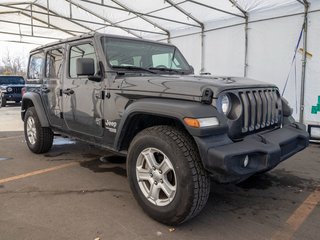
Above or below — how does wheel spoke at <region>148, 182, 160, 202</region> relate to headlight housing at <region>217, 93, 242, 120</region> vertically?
below

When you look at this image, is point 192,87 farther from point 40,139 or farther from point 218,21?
point 218,21

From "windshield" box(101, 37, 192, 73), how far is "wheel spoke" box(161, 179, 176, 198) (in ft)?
5.37

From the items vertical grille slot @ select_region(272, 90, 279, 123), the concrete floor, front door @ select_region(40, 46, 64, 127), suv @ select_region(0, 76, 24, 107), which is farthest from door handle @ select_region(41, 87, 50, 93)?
suv @ select_region(0, 76, 24, 107)

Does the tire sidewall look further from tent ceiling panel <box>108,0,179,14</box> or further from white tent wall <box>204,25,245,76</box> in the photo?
tent ceiling panel <box>108,0,179,14</box>

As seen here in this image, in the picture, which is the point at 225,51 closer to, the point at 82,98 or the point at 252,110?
the point at 82,98

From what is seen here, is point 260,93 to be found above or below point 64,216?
above

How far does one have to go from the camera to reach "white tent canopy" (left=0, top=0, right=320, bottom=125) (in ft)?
27.2

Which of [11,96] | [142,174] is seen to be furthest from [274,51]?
[11,96]

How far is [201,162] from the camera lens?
9.53 ft

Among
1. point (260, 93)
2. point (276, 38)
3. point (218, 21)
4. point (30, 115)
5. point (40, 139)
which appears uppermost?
point (218, 21)

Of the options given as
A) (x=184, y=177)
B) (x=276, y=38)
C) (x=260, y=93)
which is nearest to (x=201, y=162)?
(x=184, y=177)

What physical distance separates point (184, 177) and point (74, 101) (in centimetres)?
230

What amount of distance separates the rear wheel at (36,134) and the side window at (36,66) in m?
0.61

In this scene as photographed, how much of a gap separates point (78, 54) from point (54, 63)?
80 centimetres
